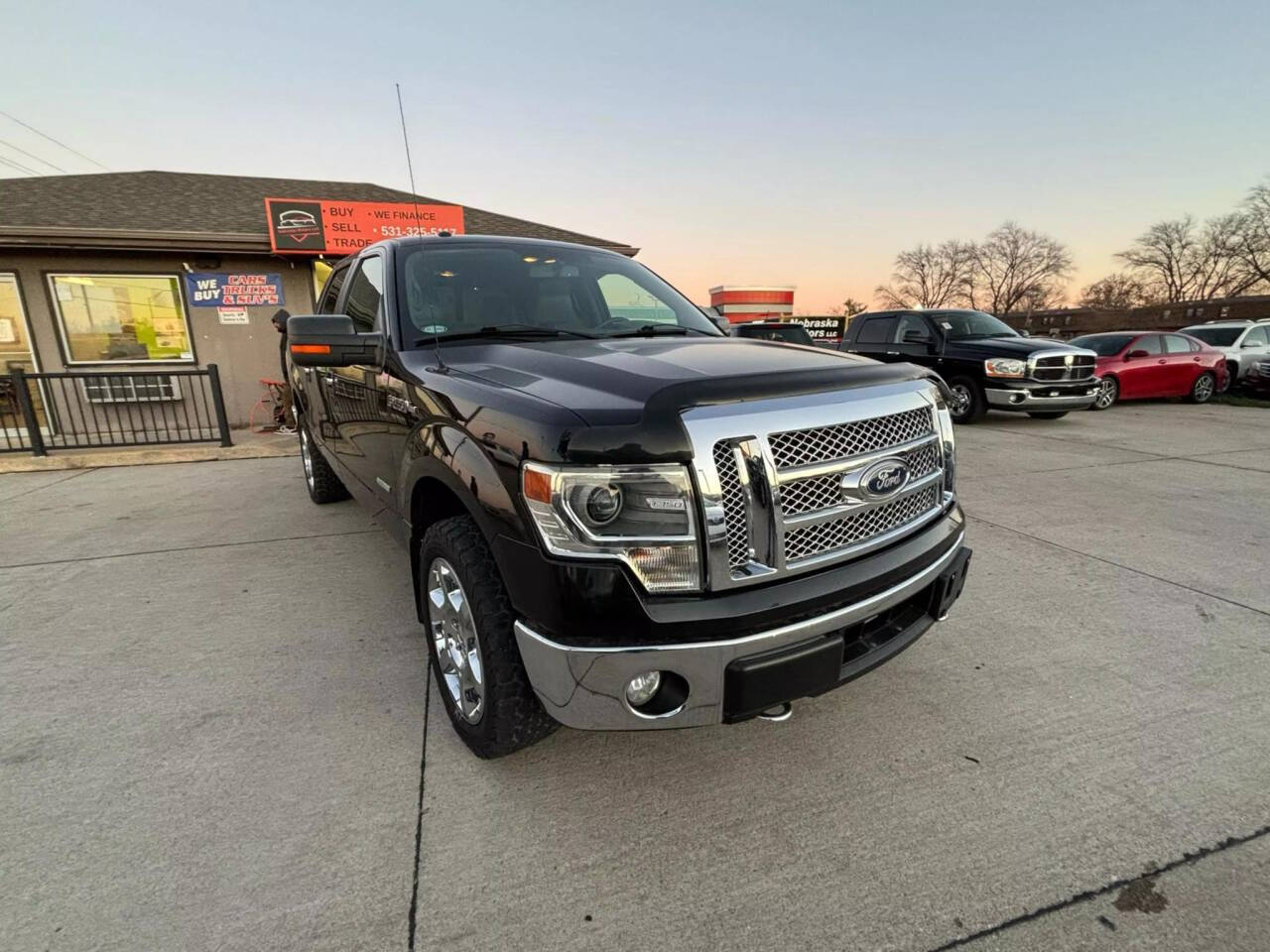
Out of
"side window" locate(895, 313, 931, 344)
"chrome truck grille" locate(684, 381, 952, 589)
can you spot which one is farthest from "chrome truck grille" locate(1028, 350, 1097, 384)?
"chrome truck grille" locate(684, 381, 952, 589)

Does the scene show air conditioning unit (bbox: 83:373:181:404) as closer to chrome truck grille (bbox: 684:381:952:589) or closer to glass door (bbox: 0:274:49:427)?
glass door (bbox: 0:274:49:427)

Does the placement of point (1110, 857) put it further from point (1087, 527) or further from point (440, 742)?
point (1087, 527)

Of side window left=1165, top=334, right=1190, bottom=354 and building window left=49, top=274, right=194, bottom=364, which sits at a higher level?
building window left=49, top=274, right=194, bottom=364

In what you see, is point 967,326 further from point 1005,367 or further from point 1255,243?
point 1255,243

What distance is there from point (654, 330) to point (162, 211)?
34.7 feet

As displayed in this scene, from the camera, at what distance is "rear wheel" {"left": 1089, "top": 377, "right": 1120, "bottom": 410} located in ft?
37.2

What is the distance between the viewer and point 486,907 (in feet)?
5.19

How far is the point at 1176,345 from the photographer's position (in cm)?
1188

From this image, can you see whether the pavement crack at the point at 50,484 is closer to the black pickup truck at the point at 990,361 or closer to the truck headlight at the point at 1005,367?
the black pickup truck at the point at 990,361

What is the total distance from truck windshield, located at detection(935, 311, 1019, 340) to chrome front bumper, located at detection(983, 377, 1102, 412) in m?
1.16

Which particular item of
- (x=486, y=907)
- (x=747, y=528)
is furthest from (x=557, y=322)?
(x=486, y=907)

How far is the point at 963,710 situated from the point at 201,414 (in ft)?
35.8

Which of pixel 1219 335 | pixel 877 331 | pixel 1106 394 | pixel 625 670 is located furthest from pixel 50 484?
pixel 1219 335

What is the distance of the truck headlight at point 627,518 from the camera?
5.00 ft
